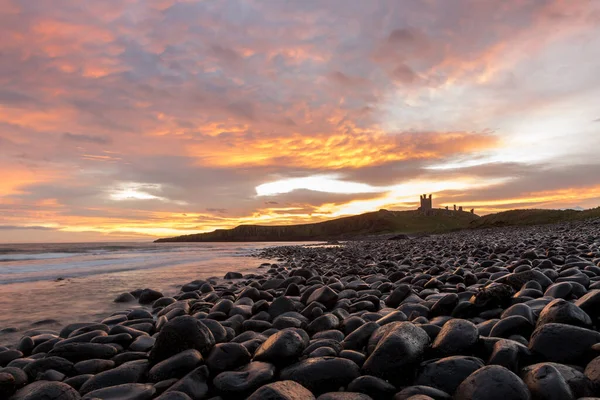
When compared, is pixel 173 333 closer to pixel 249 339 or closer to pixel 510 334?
pixel 249 339

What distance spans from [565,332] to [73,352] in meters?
4.66

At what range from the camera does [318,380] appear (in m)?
2.92

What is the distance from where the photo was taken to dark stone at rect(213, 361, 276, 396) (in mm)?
2934

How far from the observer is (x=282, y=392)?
2535 millimetres

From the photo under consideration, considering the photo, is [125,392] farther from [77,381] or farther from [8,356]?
[8,356]

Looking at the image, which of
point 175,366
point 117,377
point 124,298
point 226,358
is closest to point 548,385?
point 226,358

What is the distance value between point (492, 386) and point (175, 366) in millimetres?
2503

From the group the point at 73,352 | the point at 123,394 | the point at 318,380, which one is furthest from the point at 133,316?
the point at 318,380

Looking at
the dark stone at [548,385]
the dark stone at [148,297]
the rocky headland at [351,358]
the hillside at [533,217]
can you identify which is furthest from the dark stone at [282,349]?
the hillside at [533,217]

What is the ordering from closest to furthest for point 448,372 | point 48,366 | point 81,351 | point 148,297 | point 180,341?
point 448,372 < point 180,341 < point 48,366 < point 81,351 < point 148,297

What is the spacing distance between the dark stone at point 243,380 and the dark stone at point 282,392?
38 cm

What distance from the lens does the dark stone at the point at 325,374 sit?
290 centimetres

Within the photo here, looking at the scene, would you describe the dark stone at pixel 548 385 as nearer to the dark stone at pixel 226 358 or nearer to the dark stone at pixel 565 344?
the dark stone at pixel 565 344

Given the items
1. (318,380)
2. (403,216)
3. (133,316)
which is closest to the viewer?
(318,380)
